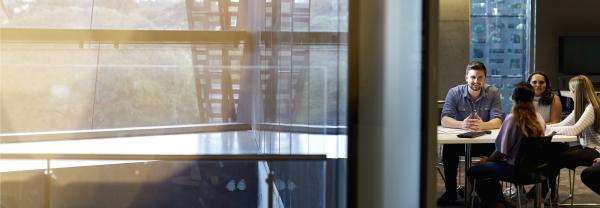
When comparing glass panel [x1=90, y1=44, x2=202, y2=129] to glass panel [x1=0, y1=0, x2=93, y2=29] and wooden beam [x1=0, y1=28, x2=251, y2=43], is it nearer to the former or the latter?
wooden beam [x1=0, y1=28, x2=251, y2=43]

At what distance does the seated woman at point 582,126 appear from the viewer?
5690 millimetres

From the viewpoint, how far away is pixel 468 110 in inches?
242

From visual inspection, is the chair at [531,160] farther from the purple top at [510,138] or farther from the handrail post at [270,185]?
the handrail post at [270,185]

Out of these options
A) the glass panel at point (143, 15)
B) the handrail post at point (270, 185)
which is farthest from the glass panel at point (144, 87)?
the handrail post at point (270, 185)

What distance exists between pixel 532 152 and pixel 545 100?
4.55 feet

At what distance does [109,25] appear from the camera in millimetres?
12047

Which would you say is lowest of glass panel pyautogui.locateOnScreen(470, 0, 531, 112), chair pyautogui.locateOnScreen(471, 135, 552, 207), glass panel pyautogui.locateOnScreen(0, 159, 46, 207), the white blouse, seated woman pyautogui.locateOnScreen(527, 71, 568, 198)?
glass panel pyautogui.locateOnScreen(0, 159, 46, 207)

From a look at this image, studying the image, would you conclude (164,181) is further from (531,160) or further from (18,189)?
(531,160)

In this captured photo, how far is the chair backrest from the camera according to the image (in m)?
4.98

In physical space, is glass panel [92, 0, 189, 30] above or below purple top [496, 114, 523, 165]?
above

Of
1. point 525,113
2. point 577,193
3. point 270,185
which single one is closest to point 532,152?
point 525,113

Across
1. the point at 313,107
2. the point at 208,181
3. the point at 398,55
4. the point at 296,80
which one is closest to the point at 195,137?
the point at 208,181

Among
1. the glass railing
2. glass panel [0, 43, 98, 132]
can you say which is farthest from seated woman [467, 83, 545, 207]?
glass panel [0, 43, 98, 132]

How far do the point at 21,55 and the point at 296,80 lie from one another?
8.91 m
